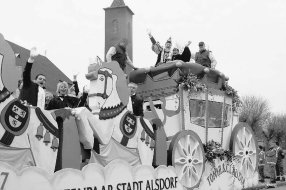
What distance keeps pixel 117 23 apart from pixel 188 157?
45465 millimetres

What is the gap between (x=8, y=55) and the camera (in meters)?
5.00

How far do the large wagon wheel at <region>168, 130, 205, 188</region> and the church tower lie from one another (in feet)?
142

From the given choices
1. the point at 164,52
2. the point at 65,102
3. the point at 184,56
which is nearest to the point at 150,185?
the point at 65,102

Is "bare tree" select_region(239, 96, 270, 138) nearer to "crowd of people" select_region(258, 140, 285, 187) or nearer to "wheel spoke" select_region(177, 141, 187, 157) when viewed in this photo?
"crowd of people" select_region(258, 140, 285, 187)

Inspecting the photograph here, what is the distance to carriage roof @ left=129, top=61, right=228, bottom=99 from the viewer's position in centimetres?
852

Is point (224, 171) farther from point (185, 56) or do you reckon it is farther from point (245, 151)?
point (185, 56)

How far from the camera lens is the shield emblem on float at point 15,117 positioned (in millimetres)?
4812

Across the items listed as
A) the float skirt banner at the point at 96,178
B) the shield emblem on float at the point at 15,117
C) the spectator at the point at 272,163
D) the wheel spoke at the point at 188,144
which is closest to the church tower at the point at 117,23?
the spectator at the point at 272,163

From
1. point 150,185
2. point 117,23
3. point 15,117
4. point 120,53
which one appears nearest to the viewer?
point 15,117

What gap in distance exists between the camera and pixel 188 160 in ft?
27.0

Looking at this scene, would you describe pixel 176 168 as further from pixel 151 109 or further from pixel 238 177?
pixel 238 177

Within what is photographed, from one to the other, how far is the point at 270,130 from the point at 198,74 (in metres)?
40.3

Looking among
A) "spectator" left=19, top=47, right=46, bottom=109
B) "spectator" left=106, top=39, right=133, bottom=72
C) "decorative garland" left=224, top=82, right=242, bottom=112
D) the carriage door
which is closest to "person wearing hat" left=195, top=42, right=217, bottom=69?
"decorative garland" left=224, top=82, right=242, bottom=112

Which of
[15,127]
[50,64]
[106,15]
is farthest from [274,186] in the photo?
[106,15]
